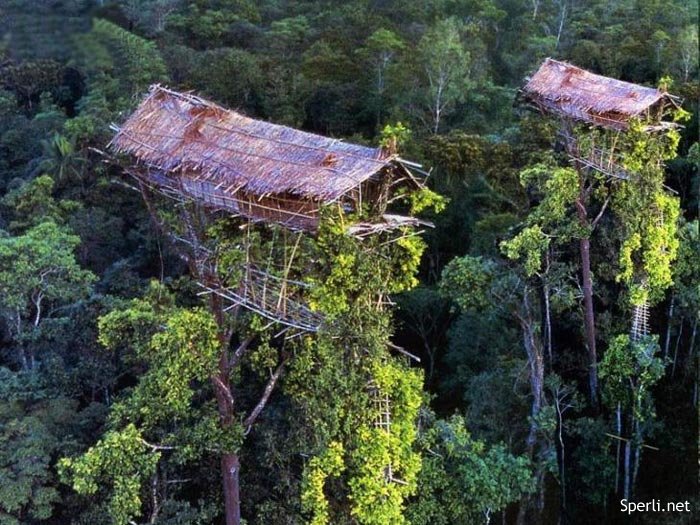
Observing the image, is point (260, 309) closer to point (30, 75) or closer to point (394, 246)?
point (394, 246)

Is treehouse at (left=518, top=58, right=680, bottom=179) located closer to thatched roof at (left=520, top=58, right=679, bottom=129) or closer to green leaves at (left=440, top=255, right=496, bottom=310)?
thatched roof at (left=520, top=58, right=679, bottom=129)

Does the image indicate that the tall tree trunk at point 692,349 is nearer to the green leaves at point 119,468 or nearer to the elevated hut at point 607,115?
the elevated hut at point 607,115

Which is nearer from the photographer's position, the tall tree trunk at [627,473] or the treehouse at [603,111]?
the tall tree trunk at [627,473]

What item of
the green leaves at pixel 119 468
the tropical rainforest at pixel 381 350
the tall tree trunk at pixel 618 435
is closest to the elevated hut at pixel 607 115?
the tropical rainforest at pixel 381 350

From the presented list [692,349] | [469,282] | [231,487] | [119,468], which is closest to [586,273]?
[469,282]

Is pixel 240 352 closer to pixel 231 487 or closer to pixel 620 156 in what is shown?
pixel 231 487
